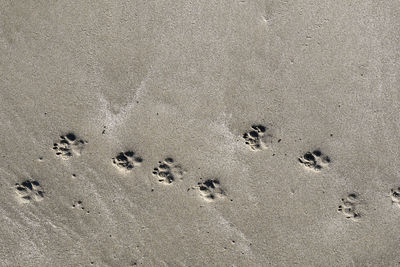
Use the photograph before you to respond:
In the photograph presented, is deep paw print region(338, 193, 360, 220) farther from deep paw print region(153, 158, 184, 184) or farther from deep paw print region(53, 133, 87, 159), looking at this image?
deep paw print region(53, 133, 87, 159)

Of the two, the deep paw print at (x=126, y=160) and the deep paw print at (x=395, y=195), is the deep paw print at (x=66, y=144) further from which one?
the deep paw print at (x=395, y=195)

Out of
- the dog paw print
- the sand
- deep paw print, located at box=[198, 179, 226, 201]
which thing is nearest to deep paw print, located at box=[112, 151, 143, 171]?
the sand

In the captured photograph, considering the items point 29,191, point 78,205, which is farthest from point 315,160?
point 29,191

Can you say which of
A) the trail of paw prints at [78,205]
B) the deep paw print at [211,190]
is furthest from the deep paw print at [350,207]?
the trail of paw prints at [78,205]

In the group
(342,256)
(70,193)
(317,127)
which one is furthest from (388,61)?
(70,193)

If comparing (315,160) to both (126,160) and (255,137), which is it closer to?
(255,137)

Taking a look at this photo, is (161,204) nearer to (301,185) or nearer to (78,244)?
(78,244)

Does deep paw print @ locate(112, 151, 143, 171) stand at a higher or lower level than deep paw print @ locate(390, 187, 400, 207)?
lower
